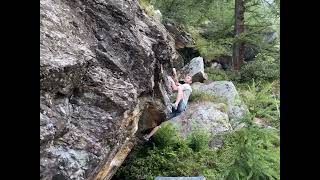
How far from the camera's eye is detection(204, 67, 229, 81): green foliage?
1556 centimetres

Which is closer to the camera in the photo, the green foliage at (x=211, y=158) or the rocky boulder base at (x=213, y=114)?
the green foliage at (x=211, y=158)

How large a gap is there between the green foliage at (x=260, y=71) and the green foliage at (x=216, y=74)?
2.49 ft

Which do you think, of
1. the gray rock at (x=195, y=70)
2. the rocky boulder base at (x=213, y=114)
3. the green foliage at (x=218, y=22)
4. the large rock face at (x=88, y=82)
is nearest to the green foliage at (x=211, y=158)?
the rocky boulder base at (x=213, y=114)

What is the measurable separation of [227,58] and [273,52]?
315cm

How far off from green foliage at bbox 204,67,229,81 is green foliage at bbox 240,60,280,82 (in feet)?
2.49

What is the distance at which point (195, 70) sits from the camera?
14789mm

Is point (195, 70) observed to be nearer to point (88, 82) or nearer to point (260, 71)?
point (260, 71)

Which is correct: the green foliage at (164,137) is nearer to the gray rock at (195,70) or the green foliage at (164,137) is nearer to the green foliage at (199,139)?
the green foliage at (199,139)

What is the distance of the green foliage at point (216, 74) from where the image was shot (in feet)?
51.0

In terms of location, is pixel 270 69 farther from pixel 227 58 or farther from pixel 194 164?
pixel 194 164

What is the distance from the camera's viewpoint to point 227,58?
1791cm

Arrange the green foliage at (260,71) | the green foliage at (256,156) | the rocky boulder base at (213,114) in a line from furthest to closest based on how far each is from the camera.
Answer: the green foliage at (260,71)
the rocky boulder base at (213,114)
the green foliage at (256,156)

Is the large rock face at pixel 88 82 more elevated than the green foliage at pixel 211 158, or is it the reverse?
the large rock face at pixel 88 82
